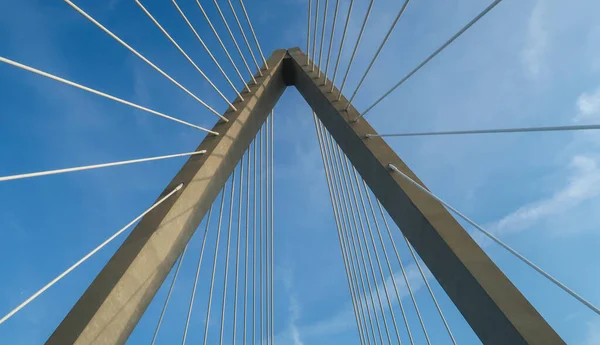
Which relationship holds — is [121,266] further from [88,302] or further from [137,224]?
[137,224]

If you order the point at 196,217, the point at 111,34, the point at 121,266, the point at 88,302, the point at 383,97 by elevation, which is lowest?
the point at 88,302

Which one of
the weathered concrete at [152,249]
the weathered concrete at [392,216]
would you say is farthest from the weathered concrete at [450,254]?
the weathered concrete at [152,249]

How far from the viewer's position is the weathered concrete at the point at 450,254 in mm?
2584

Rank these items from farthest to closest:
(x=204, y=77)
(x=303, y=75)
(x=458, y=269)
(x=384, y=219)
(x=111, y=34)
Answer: (x=303, y=75) → (x=384, y=219) → (x=204, y=77) → (x=458, y=269) → (x=111, y=34)

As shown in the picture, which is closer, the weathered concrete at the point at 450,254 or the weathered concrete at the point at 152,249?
the weathered concrete at the point at 450,254

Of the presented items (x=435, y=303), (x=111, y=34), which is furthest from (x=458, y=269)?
(x=111, y=34)

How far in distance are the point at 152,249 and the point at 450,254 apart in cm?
238

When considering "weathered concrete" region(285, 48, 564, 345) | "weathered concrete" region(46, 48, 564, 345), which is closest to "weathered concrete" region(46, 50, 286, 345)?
"weathered concrete" region(46, 48, 564, 345)

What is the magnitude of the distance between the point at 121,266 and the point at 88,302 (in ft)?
1.11

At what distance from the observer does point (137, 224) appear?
3.59 meters

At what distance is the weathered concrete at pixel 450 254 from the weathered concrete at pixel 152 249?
1.42 metres

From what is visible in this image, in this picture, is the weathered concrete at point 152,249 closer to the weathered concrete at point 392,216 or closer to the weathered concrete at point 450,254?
the weathered concrete at point 392,216

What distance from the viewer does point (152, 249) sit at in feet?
11.0

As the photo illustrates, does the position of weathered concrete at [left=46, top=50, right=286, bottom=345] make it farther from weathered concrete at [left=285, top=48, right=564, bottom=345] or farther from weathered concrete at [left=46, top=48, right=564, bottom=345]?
weathered concrete at [left=285, top=48, right=564, bottom=345]
